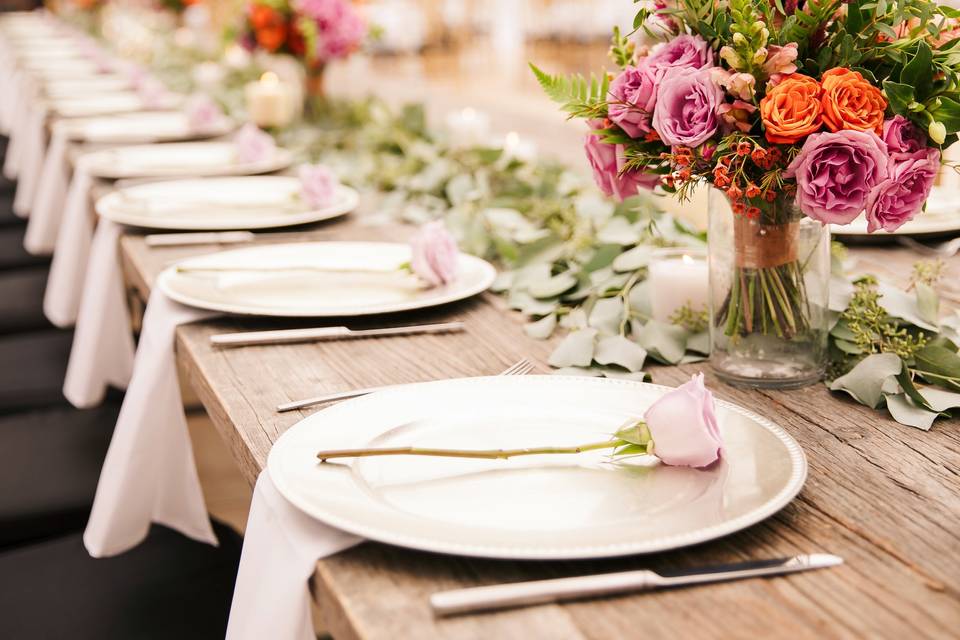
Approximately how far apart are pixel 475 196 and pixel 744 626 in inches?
48.8

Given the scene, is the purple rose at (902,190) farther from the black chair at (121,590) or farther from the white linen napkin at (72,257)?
the white linen napkin at (72,257)

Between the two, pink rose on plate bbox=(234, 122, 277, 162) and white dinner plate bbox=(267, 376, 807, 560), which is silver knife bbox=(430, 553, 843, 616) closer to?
white dinner plate bbox=(267, 376, 807, 560)

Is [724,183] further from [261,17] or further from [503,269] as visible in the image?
[261,17]

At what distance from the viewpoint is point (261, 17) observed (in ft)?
9.82

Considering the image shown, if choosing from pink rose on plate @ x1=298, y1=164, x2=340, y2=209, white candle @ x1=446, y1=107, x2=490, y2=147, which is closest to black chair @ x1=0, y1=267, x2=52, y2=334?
pink rose on plate @ x1=298, y1=164, x2=340, y2=209

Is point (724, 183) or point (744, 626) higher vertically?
point (724, 183)

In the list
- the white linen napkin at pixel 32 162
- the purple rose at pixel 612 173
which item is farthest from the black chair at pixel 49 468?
the white linen napkin at pixel 32 162

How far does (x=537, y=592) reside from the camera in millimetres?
591

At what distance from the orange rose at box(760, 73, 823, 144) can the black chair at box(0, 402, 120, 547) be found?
1090mm

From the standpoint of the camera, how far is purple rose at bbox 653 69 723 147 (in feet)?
2.80

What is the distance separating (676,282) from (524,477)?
16.9 inches

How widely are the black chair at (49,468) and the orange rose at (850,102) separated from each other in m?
1.13

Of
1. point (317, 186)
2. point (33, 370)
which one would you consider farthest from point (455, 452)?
point (33, 370)

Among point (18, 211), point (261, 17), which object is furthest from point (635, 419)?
point (18, 211)
